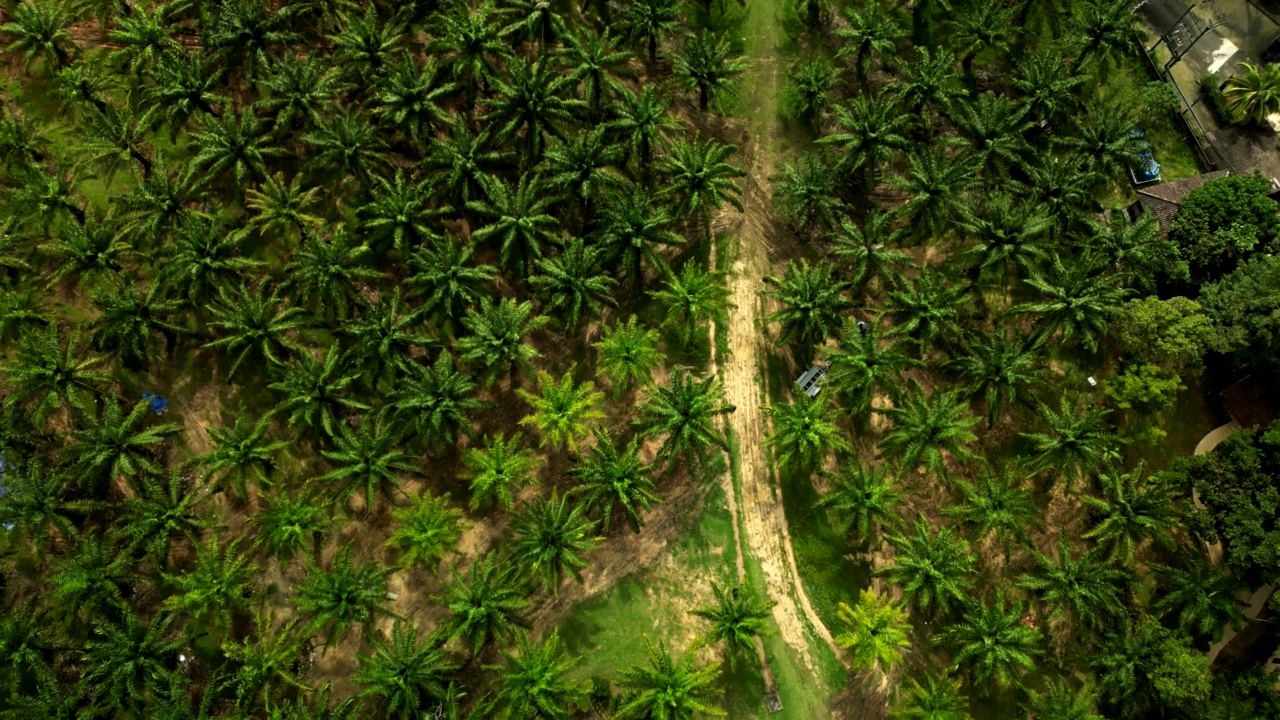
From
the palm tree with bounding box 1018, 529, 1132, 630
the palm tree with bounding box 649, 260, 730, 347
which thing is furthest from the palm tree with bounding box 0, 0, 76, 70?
the palm tree with bounding box 1018, 529, 1132, 630

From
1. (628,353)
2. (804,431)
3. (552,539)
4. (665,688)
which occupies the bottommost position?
(665,688)

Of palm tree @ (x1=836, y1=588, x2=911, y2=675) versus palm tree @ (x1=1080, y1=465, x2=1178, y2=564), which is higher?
palm tree @ (x1=1080, y1=465, x2=1178, y2=564)

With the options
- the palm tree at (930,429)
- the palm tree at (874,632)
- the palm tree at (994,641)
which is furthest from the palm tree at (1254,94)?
the palm tree at (874,632)

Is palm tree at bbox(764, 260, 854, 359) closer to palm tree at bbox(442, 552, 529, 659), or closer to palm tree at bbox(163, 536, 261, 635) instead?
palm tree at bbox(442, 552, 529, 659)

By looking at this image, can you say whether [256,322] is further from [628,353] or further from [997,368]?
[997,368]

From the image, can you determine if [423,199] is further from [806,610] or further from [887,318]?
[806,610]

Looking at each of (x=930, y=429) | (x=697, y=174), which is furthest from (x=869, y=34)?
(x=930, y=429)

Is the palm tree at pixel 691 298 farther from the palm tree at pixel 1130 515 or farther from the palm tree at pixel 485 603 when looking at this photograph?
the palm tree at pixel 1130 515
